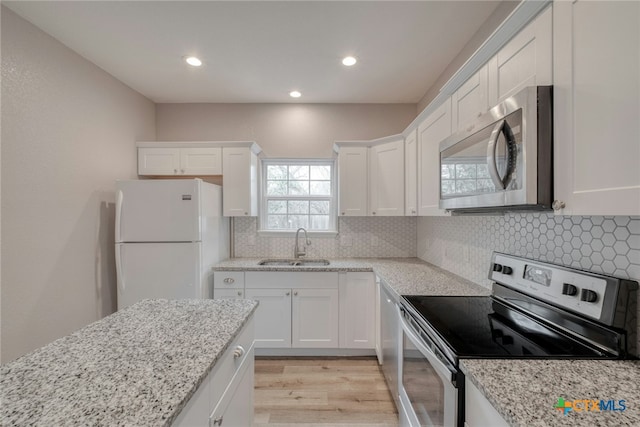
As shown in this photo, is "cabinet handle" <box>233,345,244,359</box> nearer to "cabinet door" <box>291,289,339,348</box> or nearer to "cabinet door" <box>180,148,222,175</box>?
"cabinet door" <box>291,289,339,348</box>

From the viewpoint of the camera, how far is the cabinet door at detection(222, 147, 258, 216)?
2.86 meters

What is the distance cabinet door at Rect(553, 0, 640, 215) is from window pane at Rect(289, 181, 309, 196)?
2.60 metres

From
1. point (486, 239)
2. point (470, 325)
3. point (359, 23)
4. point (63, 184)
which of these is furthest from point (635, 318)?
point (63, 184)

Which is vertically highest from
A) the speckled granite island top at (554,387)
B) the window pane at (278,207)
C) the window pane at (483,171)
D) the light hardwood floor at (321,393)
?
the window pane at (483,171)

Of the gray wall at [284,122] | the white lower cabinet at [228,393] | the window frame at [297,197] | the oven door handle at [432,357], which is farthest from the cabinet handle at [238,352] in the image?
the gray wall at [284,122]

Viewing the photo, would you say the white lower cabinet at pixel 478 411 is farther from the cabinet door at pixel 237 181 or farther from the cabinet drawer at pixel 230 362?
the cabinet door at pixel 237 181

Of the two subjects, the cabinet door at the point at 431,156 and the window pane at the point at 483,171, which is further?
the cabinet door at the point at 431,156

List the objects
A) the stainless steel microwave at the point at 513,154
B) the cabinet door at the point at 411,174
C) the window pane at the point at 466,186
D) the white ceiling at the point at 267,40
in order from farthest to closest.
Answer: the cabinet door at the point at 411,174
the white ceiling at the point at 267,40
the window pane at the point at 466,186
the stainless steel microwave at the point at 513,154

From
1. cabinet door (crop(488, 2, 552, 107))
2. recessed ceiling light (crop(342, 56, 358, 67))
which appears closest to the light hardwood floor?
cabinet door (crop(488, 2, 552, 107))

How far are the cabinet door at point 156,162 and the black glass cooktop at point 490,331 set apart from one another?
2689 mm

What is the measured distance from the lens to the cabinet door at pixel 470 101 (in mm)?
1336

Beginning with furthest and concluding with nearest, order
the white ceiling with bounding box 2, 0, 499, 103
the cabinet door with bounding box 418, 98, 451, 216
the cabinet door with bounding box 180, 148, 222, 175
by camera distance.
A: the cabinet door with bounding box 180, 148, 222, 175
the cabinet door with bounding box 418, 98, 451, 216
the white ceiling with bounding box 2, 0, 499, 103

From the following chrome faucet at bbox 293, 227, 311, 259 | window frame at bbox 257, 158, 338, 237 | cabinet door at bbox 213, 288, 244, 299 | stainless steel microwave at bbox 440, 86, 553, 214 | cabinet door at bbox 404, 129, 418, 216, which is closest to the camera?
stainless steel microwave at bbox 440, 86, 553, 214

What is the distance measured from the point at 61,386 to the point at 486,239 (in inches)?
86.5
